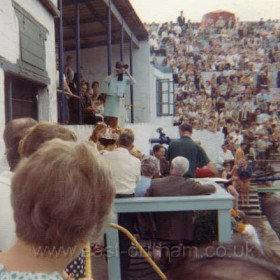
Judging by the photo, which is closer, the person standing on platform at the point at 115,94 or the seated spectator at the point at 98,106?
the person standing on platform at the point at 115,94

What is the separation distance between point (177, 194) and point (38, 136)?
92.2 inches

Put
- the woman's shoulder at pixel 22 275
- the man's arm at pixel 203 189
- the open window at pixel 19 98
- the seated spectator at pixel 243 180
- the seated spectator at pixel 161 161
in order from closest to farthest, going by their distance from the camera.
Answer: the woman's shoulder at pixel 22 275, the man's arm at pixel 203 189, the open window at pixel 19 98, the seated spectator at pixel 161 161, the seated spectator at pixel 243 180

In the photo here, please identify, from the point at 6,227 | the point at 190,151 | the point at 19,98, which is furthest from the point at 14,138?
the point at 190,151

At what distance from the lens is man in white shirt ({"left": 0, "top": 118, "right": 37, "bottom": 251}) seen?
176 centimetres

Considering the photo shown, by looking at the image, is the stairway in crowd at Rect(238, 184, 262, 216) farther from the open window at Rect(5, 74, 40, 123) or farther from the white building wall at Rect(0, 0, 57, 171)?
the open window at Rect(5, 74, 40, 123)

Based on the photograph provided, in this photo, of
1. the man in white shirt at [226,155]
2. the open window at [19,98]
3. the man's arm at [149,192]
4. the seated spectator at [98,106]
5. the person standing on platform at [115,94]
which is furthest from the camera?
the man in white shirt at [226,155]

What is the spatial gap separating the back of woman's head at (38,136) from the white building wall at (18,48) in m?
2.14

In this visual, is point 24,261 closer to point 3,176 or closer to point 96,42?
point 3,176

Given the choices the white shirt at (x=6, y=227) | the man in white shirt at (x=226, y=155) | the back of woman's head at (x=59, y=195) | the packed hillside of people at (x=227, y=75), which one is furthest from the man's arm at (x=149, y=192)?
the packed hillside of people at (x=227, y=75)

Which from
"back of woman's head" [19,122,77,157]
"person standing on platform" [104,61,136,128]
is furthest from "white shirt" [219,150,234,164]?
"back of woman's head" [19,122,77,157]

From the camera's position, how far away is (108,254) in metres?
4.08

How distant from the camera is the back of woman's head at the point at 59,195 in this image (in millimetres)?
1309

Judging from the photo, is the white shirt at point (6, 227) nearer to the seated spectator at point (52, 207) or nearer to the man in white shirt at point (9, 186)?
the man in white shirt at point (9, 186)

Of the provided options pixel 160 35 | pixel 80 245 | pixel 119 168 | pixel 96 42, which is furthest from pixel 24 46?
pixel 160 35
